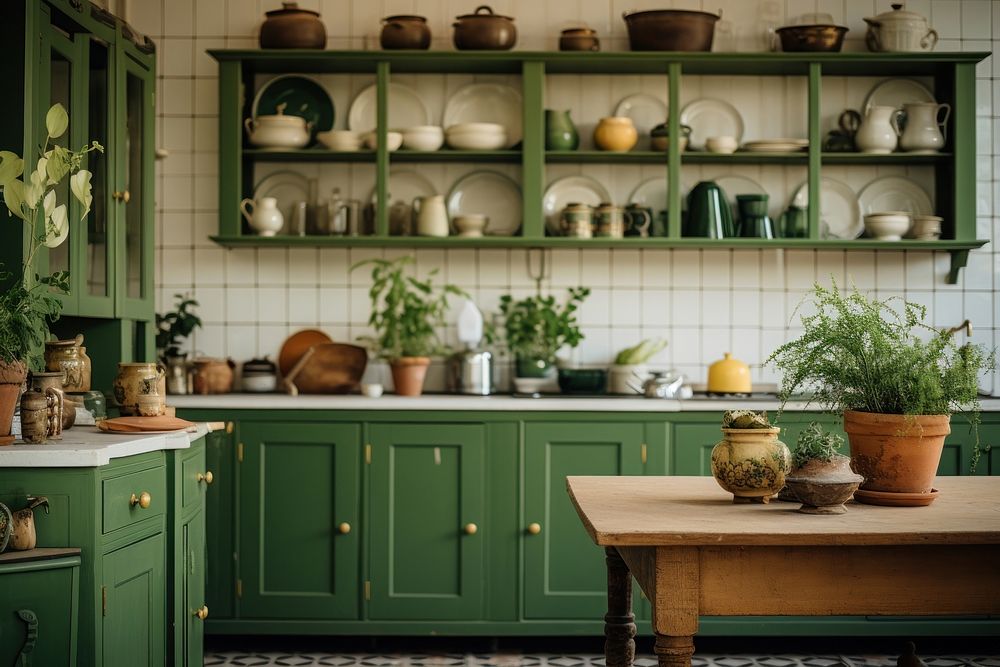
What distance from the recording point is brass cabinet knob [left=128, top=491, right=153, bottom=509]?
2.53 metres

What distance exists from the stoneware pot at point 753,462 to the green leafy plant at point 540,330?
2.17 metres

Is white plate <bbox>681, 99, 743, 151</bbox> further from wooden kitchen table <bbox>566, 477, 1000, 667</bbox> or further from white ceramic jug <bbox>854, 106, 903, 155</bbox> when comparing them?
wooden kitchen table <bbox>566, 477, 1000, 667</bbox>

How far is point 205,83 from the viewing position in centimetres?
445

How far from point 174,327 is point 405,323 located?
976mm

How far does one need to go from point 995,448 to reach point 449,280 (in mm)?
2252

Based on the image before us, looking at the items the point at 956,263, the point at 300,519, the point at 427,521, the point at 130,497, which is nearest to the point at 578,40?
the point at 956,263

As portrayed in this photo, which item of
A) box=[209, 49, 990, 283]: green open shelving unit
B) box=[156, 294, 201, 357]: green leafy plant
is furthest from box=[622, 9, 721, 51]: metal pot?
box=[156, 294, 201, 357]: green leafy plant

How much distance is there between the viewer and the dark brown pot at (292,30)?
419cm

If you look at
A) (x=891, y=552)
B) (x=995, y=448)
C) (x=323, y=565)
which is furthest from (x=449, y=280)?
(x=891, y=552)

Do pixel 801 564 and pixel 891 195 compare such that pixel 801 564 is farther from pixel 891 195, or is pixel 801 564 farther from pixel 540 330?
pixel 891 195

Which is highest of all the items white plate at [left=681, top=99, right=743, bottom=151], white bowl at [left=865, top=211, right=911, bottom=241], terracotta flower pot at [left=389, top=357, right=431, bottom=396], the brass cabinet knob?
white plate at [left=681, top=99, right=743, bottom=151]

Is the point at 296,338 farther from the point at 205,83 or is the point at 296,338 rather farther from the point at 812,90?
the point at 812,90

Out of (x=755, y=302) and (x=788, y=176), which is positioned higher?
(x=788, y=176)

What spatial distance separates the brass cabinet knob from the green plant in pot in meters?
1.94
